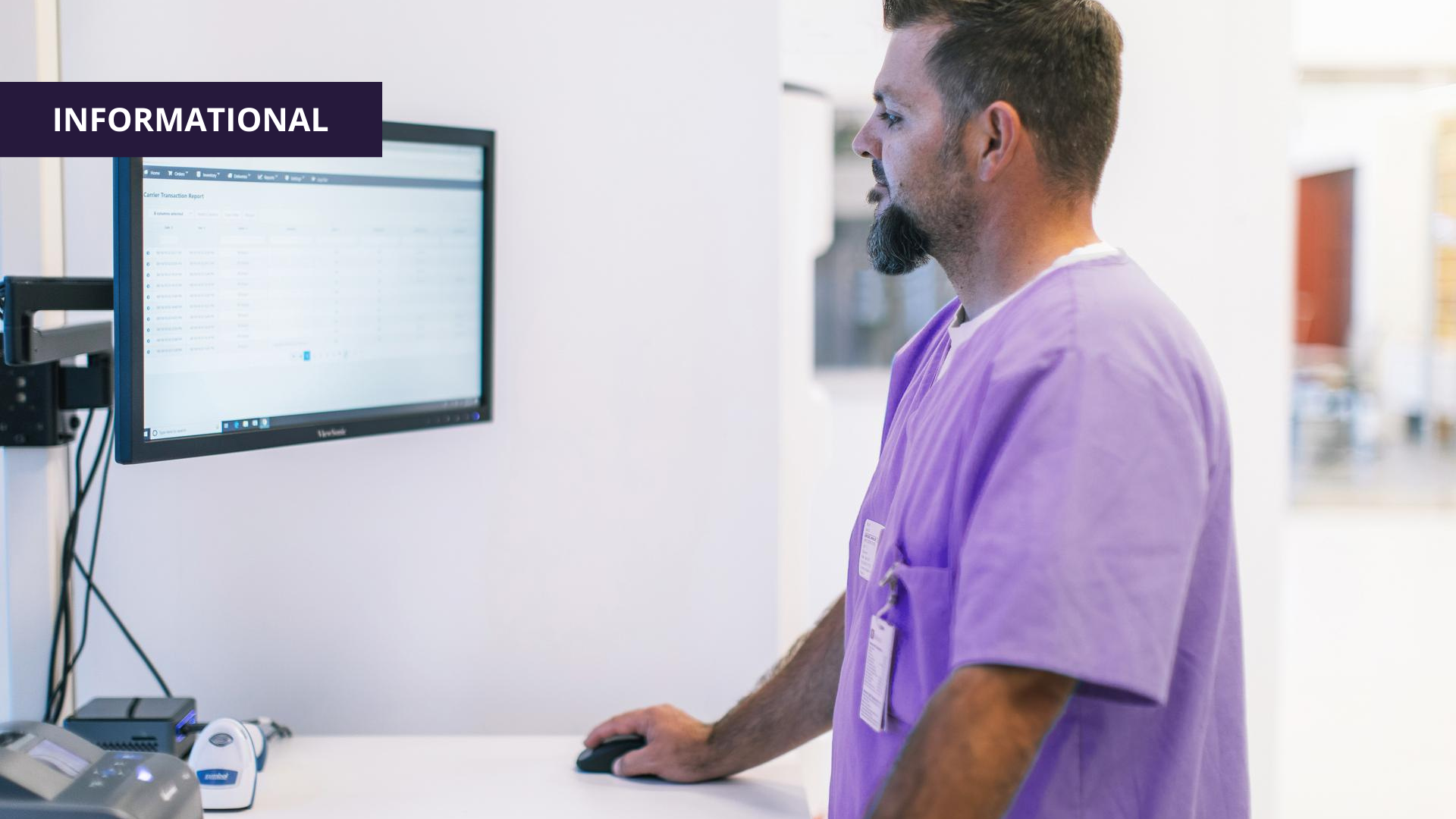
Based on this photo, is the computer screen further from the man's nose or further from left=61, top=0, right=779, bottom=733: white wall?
the man's nose

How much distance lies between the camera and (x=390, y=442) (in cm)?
166

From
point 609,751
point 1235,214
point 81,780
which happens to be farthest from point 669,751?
point 1235,214

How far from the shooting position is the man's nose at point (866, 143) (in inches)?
44.4

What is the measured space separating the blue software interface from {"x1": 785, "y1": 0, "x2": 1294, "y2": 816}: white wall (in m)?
0.90

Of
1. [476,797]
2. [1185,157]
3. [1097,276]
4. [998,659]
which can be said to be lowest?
[476,797]

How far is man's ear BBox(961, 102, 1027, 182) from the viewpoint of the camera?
1.01 m

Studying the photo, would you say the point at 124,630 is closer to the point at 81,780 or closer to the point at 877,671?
the point at 81,780

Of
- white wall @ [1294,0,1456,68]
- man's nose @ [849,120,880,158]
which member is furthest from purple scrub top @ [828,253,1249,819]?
white wall @ [1294,0,1456,68]

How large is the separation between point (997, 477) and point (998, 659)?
136 mm

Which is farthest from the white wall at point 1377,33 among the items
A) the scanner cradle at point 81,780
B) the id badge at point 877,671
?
the scanner cradle at point 81,780

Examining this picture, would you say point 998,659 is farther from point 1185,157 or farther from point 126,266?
point 1185,157

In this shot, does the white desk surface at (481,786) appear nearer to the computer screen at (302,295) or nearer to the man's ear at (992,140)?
the computer screen at (302,295)

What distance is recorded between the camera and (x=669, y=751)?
1394mm

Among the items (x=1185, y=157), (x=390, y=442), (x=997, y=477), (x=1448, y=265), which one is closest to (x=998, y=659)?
(x=997, y=477)
